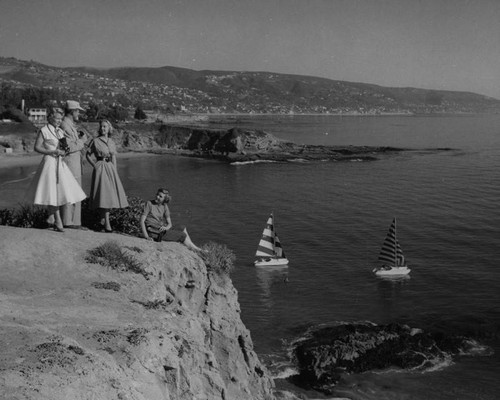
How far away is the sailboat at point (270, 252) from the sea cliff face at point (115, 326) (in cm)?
2155

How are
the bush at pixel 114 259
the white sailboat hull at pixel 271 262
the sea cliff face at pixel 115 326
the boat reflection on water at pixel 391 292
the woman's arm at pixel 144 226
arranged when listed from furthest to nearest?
the white sailboat hull at pixel 271 262, the boat reflection on water at pixel 391 292, the woman's arm at pixel 144 226, the bush at pixel 114 259, the sea cliff face at pixel 115 326

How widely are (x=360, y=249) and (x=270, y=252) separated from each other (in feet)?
23.3

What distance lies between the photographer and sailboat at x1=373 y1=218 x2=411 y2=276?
103 feet

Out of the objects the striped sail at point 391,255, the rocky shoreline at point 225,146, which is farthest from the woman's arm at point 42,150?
the rocky shoreline at point 225,146

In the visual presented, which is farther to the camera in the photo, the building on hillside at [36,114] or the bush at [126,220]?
the building on hillside at [36,114]

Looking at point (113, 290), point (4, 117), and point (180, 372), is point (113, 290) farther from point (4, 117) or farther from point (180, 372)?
point (4, 117)

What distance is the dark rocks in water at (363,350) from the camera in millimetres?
20406

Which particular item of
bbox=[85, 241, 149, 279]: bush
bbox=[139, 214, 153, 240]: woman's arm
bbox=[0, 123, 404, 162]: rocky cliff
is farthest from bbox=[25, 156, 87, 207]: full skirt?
bbox=[0, 123, 404, 162]: rocky cliff

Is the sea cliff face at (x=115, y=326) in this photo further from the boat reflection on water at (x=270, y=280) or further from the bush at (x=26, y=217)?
the boat reflection on water at (x=270, y=280)

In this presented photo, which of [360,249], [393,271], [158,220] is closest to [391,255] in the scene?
[393,271]

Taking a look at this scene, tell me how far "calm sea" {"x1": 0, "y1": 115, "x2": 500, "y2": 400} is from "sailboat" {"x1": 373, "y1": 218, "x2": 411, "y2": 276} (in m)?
0.72

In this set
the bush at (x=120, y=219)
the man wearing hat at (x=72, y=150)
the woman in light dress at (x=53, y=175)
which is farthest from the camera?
the bush at (x=120, y=219)

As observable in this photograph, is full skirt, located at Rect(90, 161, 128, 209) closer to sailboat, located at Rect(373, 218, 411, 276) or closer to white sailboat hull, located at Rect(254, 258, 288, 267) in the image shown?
white sailboat hull, located at Rect(254, 258, 288, 267)

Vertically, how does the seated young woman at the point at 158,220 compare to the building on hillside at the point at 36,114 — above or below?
below
